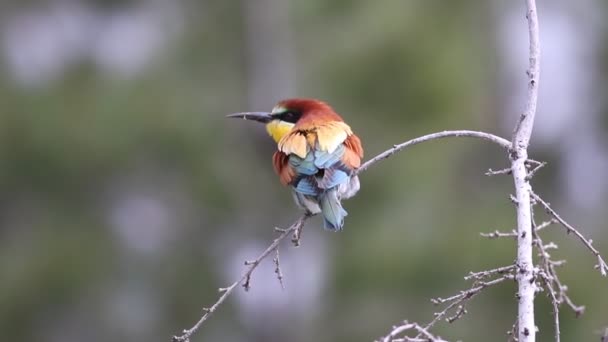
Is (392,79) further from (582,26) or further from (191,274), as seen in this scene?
(582,26)

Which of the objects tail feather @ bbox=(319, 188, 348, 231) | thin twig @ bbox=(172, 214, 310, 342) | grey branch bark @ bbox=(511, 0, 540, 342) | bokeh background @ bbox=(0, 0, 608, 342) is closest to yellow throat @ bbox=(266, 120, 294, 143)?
tail feather @ bbox=(319, 188, 348, 231)

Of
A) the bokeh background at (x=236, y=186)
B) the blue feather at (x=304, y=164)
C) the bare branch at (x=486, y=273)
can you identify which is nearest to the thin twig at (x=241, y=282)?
the blue feather at (x=304, y=164)

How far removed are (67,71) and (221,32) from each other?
87 centimetres

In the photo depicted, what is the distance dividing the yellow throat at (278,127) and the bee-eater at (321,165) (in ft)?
0.71

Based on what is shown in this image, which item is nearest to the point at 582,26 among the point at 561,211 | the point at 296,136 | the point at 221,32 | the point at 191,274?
the point at 561,211

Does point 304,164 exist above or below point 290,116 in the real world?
below

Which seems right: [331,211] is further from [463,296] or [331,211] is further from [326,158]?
[463,296]

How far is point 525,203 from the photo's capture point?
79.3 inches

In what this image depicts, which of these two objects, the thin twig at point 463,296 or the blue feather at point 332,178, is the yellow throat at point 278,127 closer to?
the blue feather at point 332,178

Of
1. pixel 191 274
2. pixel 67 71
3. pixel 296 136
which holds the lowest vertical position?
pixel 191 274

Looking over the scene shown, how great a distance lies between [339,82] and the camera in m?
6.14

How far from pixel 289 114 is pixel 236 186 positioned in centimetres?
293

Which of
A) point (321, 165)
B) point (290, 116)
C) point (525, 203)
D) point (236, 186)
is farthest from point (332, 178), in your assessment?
point (236, 186)

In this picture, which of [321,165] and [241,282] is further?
[321,165]
